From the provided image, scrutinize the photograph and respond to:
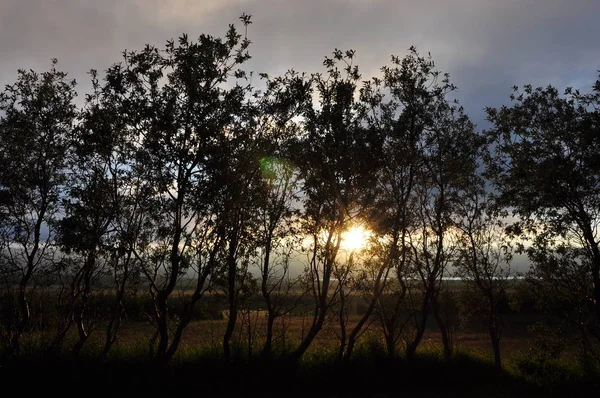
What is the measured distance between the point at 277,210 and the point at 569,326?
1037cm

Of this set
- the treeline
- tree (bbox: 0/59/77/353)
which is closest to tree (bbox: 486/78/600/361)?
the treeline

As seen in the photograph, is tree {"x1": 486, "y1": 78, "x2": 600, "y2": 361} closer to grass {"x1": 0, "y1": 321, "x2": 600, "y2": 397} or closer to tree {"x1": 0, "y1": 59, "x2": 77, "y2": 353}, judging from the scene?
grass {"x1": 0, "y1": 321, "x2": 600, "y2": 397}

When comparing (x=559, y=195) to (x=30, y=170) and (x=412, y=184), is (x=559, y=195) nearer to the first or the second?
(x=412, y=184)

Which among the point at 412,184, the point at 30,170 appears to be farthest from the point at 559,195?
the point at 30,170

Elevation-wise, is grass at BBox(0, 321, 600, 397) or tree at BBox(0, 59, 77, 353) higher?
tree at BBox(0, 59, 77, 353)

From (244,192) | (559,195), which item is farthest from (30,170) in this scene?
(559,195)

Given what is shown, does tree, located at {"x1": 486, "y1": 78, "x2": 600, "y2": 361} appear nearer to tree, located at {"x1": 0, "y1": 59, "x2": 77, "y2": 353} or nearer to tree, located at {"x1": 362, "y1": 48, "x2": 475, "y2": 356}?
tree, located at {"x1": 362, "y1": 48, "x2": 475, "y2": 356}

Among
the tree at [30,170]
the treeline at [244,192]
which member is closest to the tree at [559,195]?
the treeline at [244,192]

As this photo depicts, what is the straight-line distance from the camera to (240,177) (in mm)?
12422

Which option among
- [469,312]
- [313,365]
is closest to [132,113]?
[313,365]

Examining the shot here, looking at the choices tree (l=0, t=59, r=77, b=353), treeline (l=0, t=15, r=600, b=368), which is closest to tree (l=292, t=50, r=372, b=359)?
treeline (l=0, t=15, r=600, b=368)

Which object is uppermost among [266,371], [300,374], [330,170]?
[330,170]

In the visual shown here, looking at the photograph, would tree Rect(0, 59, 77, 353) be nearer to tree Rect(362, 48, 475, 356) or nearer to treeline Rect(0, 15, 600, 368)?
treeline Rect(0, 15, 600, 368)

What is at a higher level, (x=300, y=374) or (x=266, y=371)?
(x=266, y=371)
